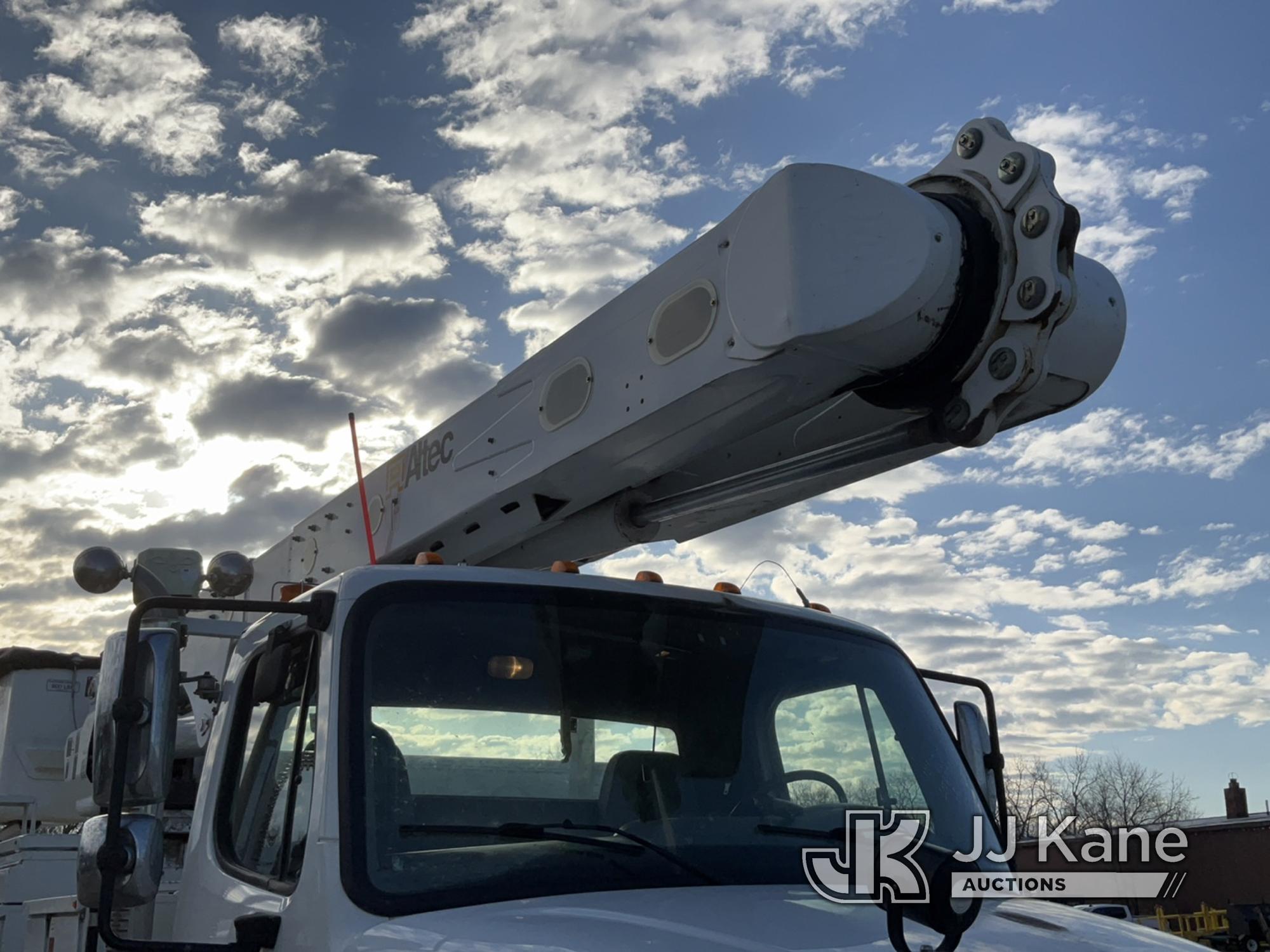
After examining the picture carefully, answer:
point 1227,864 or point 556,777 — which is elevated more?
point 556,777

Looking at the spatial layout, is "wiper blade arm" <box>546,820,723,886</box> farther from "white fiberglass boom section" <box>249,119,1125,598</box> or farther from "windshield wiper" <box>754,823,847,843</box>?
"white fiberglass boom section" <box>249,119,1125,598</box>

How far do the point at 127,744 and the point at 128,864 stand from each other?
27cm

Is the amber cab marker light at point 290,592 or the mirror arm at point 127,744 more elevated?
the amber cab marker light at point 290,592

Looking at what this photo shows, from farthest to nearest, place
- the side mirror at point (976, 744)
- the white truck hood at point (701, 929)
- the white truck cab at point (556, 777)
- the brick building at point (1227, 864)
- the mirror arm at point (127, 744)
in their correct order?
the brick building at point (1227, 864) < the side mirror at point (976, 744) < the mirror arm at point (127, 744) < the white truck cab at point (556, 777) < the white truck hood at point (701, 929)

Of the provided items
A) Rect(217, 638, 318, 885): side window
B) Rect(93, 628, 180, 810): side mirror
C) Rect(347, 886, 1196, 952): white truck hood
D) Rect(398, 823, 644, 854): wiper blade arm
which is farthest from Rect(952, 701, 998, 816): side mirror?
Result: Rect(93, 628, 180, 810): side mirror

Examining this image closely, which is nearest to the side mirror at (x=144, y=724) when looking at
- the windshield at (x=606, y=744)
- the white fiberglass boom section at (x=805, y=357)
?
the windshield at (x=606, y=744)

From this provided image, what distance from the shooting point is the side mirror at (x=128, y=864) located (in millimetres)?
3023

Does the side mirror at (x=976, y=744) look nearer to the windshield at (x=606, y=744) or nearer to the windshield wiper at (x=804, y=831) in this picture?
the windshield at (x=606, y=744)

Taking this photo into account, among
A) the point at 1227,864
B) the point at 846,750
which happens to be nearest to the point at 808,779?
the point at 846,750

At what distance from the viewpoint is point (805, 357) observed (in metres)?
3.73

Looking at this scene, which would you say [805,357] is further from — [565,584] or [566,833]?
[566,833]

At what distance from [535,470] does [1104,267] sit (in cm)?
201

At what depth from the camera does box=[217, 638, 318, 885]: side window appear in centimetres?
311

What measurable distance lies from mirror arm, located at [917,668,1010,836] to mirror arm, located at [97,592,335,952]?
192cm
